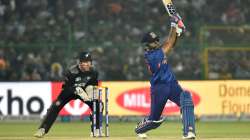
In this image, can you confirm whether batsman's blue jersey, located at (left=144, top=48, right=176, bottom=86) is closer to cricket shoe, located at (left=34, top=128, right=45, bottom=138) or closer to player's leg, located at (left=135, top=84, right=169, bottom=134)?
player's leg, located at (left=135, top=84, right=169, bottom=134)

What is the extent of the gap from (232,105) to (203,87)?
1.14 m

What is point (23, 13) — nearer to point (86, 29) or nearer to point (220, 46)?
point (86, 29)

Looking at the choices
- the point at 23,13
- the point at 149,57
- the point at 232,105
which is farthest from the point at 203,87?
the point at 149,57

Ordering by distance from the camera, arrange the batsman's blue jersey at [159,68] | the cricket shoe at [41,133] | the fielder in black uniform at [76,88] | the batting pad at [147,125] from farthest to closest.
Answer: the fielder in black uniform at [76,88] < the cricket shoe at [41,133] < the batting pad at [147,125] < the batsman's blue jersey at [159,68]

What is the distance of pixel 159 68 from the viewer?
54.3 ft

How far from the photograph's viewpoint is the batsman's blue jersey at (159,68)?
650 inches

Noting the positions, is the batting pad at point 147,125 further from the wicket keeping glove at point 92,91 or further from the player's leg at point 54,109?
the player's leg at point 54,109

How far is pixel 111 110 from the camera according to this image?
2723 centimetres

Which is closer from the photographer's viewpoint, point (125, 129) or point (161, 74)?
point (161, 74)

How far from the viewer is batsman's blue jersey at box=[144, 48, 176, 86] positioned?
54.2ft

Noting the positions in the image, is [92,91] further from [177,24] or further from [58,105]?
[177,24]

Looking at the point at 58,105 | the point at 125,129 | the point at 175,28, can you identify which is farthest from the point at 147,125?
the point at 125,129

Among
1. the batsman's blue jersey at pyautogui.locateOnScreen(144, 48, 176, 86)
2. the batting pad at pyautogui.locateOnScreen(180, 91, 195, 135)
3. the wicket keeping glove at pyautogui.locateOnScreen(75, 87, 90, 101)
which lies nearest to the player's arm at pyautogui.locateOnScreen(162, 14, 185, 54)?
the batsman's blue jersey at pyautogui.locateOnScreen(144, 48, 176, 86)

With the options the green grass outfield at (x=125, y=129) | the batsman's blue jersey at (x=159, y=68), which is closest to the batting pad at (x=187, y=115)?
the batsman's blue jersey at (x=159, y=68)
